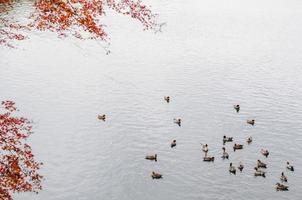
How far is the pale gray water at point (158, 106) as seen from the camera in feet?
120

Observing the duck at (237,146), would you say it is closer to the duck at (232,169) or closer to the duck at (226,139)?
the duck at (226,139)

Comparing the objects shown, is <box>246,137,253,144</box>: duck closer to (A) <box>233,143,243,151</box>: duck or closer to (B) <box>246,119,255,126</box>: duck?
(A) <box>233,143,243,151</box>: duck

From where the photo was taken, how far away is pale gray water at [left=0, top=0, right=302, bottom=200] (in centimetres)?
3659

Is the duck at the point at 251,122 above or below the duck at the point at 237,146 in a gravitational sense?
above

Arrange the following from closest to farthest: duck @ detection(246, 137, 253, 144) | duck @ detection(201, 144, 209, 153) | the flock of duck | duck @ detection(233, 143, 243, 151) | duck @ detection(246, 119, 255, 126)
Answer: the flock of duck → duck @ detection(201, 144, 209, 153) → duck @ detection(233, 143, 243, 151) → duck @ detection(246, 137, 253, 144) → duck @ detection(246, 119, 255, 126)

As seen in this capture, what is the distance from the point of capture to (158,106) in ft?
174

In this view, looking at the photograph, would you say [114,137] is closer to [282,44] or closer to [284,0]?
[282,44]

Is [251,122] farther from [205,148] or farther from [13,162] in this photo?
[13,162]

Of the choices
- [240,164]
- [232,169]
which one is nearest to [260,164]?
[240,164]

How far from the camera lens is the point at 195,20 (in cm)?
10075

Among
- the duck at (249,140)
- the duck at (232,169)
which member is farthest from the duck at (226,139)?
the duck at (232,169)

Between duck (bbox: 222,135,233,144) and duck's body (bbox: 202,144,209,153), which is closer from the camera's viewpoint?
duck's body (bbox: 202,144,209,153)

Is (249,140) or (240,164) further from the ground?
(249,140)

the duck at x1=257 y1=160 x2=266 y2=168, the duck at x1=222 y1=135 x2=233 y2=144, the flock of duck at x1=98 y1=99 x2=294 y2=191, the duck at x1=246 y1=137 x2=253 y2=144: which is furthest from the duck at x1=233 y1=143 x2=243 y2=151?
the duck at x1=257 y1=160 x2=266 y2=168
